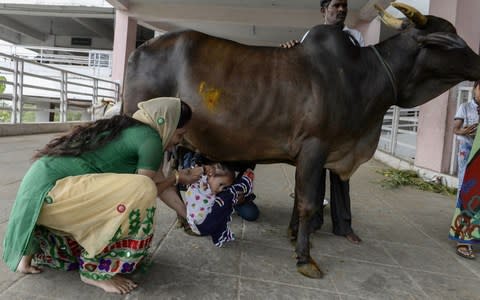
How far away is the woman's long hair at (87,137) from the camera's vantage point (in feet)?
6.98

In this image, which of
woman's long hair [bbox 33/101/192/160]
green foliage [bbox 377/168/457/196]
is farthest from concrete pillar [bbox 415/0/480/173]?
woman's long hair [bbox 33/101/192/160]

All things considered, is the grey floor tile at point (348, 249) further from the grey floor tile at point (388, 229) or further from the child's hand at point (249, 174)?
the child's hand at point (249, 174)

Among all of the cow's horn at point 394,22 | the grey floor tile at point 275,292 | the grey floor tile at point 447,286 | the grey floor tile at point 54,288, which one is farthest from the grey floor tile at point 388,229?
the grey floor tile at point 54,288

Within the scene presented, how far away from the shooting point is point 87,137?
2.14 m

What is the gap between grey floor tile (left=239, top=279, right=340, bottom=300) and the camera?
220cm

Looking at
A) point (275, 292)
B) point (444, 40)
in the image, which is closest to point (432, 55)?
point (444, 40)

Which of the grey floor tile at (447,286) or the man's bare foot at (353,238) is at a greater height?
the man's bare foot at (353,238)

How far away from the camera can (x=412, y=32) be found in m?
2.79

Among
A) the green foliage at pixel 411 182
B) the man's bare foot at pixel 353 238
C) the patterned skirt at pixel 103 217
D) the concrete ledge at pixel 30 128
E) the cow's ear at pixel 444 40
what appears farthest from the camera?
the concrete ledge at pixel 30 128

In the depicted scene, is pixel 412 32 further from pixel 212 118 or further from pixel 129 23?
pixel 129 23

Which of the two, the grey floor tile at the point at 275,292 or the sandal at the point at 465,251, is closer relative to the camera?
the grey floor tile at the point at 275,292

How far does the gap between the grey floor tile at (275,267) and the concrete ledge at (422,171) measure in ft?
13.2

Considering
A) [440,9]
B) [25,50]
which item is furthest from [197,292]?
[25,50]

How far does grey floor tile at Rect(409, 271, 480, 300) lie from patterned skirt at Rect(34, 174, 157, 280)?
1808 mm
